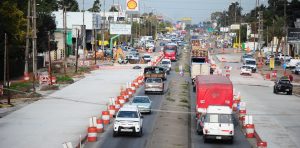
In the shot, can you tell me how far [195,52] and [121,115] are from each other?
181 ft

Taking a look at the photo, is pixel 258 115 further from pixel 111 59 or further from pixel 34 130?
pixel 111 59

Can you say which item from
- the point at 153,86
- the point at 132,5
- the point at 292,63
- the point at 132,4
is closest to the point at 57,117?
the point at 153,86

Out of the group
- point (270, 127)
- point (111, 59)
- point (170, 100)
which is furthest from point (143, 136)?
point (111, 59)

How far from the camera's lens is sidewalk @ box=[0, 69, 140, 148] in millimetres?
33938

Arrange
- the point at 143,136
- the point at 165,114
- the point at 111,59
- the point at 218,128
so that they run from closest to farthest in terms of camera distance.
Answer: the point at 218,128 → the point at 143,136 → the point at 165,114 → the point at 111,59

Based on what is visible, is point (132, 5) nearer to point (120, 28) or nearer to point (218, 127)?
point (120, 28)

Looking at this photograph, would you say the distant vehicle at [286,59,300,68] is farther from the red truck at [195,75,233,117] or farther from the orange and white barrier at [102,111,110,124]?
the orange and white barrier at [102,111,110,124]

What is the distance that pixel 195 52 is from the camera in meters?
89.4

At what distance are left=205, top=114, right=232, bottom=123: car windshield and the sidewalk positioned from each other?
23.7ft

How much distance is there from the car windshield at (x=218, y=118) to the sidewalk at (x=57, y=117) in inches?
284

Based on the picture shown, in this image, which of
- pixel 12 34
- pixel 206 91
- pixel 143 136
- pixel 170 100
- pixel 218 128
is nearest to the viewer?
pixel 218 128

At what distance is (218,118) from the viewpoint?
3353 cm

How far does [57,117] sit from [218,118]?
48.5 feet

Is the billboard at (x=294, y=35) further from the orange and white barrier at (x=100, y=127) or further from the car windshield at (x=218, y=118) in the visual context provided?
the car windshield at (x=218, y=118)
